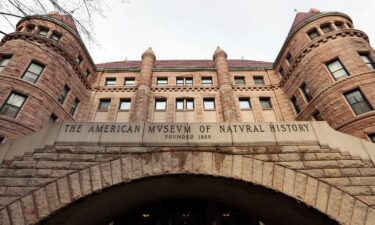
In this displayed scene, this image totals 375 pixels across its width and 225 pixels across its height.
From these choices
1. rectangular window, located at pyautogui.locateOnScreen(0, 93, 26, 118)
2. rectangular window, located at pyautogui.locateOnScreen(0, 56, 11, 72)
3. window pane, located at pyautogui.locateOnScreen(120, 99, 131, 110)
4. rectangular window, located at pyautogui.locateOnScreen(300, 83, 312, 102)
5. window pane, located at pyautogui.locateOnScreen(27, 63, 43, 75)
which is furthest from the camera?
window pane, located at pyautogui.locateOnScreen(120, 99, 131, 110)

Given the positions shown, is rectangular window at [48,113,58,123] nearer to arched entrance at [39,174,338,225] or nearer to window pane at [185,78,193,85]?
arched entrance at [39,174,338,225]

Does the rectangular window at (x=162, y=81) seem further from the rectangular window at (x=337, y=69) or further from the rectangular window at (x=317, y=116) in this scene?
the rectangular window at (x=337, y=69)

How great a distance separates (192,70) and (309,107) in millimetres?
11697

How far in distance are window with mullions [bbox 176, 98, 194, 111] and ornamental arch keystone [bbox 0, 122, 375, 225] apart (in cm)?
1418

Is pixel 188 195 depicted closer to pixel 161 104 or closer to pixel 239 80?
pixel 161 104

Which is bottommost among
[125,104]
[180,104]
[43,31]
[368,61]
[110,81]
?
[180,104]

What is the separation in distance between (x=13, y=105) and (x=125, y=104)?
28.4ft

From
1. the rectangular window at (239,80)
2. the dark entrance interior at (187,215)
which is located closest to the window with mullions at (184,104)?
the rectangular window at (239,80)

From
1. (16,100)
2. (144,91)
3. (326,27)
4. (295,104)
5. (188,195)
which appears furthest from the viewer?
(144,91)

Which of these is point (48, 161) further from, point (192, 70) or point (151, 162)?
point (192, 70)

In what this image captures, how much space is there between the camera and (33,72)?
16.5 metres

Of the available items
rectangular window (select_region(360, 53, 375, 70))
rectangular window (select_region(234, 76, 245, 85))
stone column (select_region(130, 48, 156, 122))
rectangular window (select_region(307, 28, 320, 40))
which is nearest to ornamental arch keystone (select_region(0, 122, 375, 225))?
stone column (select_region(130, 48, 156, 122))

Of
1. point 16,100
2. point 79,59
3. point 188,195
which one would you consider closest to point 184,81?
point 79,59

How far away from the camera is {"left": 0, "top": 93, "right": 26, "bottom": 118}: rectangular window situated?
14182 millimetres
